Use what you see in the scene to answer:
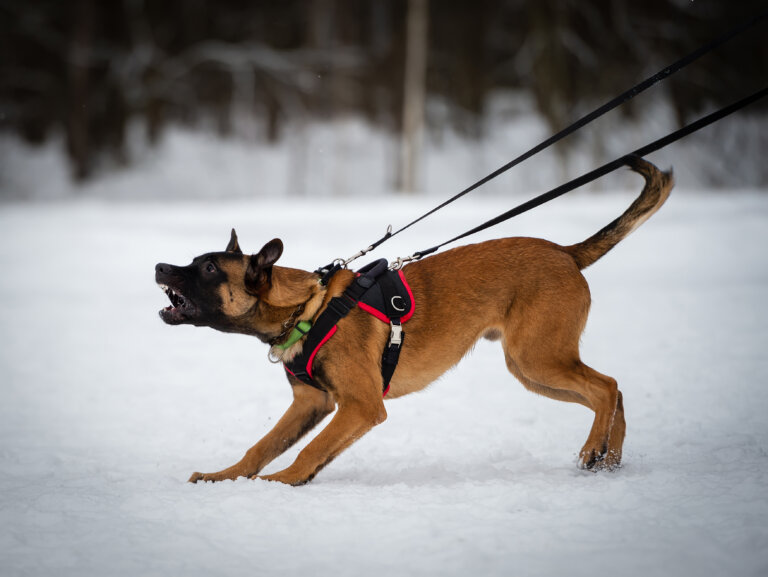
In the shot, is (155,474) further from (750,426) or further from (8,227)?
(8,227)

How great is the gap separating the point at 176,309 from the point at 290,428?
3.40ft

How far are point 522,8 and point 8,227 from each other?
14.6 meters

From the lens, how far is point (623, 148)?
20.5 m

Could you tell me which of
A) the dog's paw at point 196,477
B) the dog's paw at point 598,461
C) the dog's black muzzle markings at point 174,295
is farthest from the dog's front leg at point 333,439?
the dog's paw at point 598,461

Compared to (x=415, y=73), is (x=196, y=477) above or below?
below

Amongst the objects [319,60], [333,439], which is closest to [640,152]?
[333,439]

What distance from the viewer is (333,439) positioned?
3.83 metres

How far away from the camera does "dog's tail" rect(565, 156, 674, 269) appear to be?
429cm

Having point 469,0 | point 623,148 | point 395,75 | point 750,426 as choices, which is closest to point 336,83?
point 395,75

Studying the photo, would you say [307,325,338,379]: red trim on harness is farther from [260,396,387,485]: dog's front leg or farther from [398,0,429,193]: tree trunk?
[398,0,429,193]: tree trunk

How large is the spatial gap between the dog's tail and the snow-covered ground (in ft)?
4.37

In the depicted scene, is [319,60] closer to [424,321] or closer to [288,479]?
[424,321]

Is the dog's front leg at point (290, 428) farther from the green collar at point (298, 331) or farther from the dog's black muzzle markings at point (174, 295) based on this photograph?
the dog's black muzzle markings at point (174, 295)

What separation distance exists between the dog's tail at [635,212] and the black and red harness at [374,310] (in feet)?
3.88
